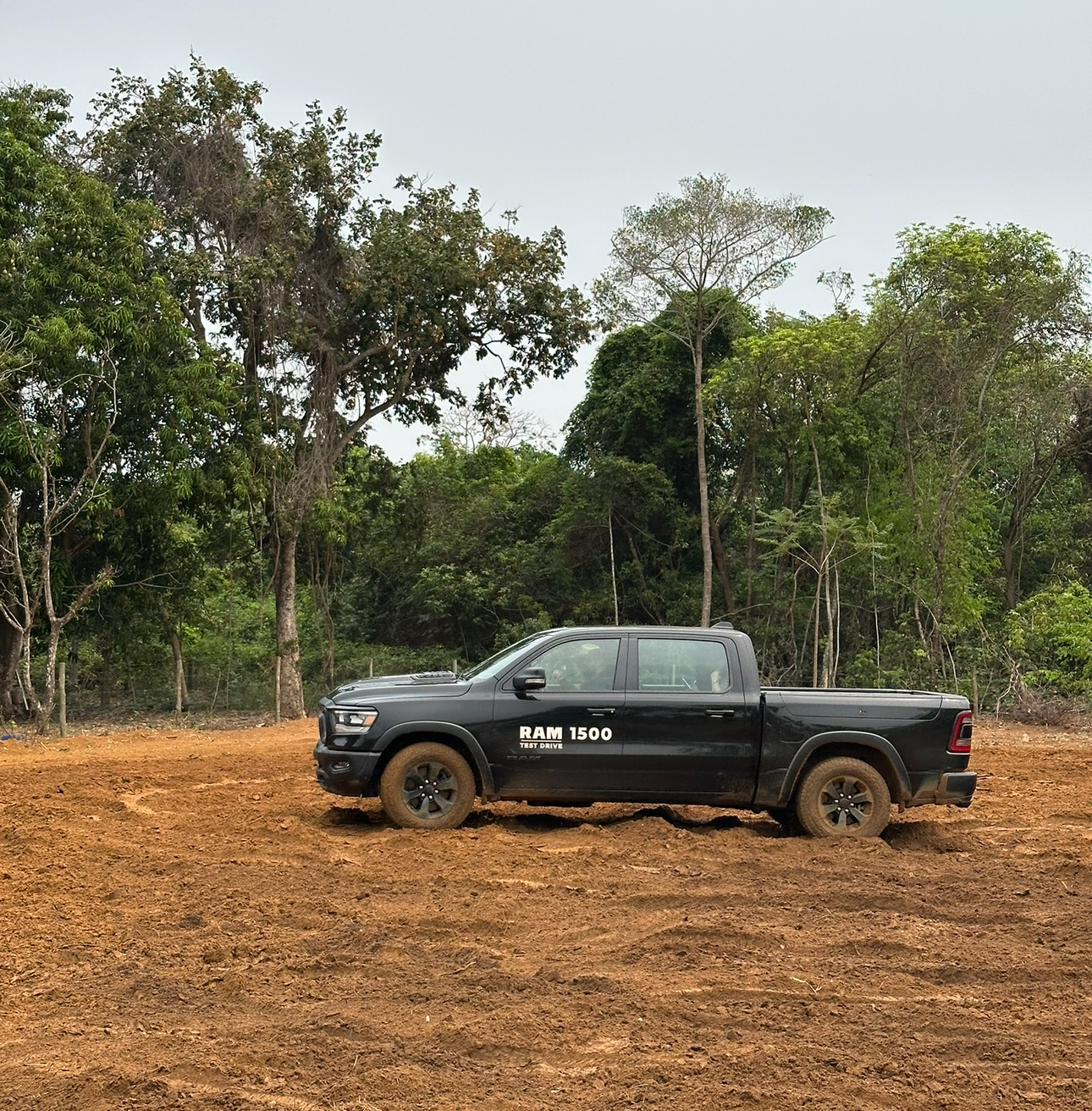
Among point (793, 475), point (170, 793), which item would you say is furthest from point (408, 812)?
point (793, 475)

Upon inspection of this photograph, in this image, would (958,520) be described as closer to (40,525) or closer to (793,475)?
(793,475)

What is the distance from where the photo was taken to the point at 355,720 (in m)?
9.27

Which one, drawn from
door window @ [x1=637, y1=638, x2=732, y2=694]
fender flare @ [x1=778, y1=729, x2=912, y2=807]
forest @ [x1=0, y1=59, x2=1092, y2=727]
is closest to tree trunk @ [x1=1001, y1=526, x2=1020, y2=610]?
forest @ [x1=0, y1=59, x2=1092, y2=727]

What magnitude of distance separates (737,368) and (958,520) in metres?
6.67

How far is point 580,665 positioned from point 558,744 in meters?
0.66

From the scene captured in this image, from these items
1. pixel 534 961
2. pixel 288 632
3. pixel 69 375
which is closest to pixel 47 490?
pixel 69 375

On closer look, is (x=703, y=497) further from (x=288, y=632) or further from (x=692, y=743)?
(x=692, y=743)

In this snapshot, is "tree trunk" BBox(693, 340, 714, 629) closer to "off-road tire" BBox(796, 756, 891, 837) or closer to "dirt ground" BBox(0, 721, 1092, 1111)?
"dirt ground" BBox(0, 721, 1092, 1111)

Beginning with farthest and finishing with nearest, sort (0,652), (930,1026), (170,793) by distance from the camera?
(0,652) < (170,793) < (930,1026)

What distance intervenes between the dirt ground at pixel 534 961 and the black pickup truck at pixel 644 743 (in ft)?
1.19

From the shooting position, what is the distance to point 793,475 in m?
32.7

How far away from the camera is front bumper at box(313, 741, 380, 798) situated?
9.22m

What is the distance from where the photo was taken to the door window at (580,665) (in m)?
9.40

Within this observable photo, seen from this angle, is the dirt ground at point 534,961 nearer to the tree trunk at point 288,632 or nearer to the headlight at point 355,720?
the headlight at point 355,720
